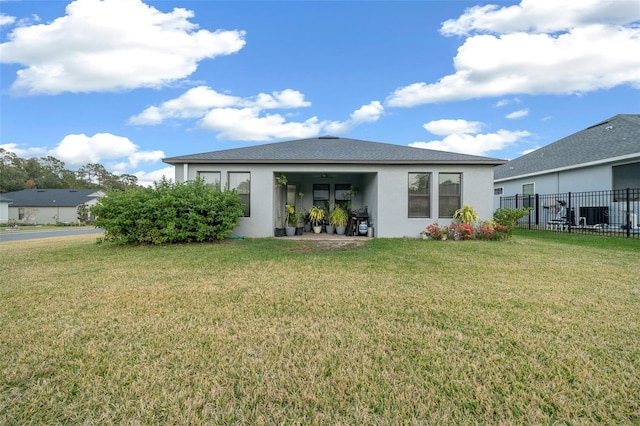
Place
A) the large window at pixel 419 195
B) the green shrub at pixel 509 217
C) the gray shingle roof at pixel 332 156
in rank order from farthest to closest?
the large window at pixel 419 195, the gray shingle roof at pixel 332 156, the green shrub at pixel 509 217

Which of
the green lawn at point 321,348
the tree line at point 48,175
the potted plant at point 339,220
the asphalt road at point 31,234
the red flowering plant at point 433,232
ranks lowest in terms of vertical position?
the asphalt road at point 31,234

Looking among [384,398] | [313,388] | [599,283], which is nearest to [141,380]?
[313,388]

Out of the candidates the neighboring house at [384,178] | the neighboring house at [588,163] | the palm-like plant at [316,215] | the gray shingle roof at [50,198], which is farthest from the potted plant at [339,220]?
the gray shingle roof at [50,198]

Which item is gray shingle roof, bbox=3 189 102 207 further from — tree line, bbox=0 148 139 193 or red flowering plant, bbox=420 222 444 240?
red flowering plant, bbox=420 222 444 240

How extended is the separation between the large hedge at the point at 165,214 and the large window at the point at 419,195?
19.8 ft

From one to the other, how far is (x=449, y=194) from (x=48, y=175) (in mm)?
63823

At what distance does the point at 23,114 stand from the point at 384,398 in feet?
79.4

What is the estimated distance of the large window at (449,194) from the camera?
Answer: 10.4 metres

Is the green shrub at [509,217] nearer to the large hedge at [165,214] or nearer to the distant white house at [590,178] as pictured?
the distant white house at [590,178]

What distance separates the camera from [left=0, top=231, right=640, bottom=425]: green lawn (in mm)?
1801

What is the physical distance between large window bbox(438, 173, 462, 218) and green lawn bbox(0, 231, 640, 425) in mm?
5274

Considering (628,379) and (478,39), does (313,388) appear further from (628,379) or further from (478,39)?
(478,39)

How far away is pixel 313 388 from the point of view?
197cm

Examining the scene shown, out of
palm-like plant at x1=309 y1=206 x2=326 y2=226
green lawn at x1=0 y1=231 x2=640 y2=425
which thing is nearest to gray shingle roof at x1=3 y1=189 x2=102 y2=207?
palm-like plant at x1=309 y1=206 x2=326 y2=226
